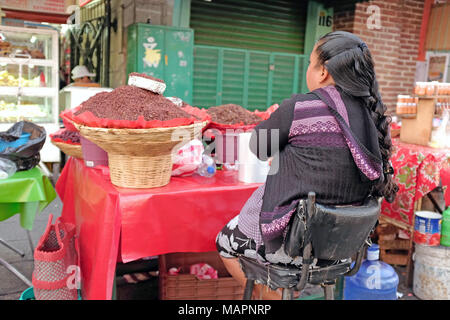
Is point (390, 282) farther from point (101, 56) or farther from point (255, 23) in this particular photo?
point (101, 56)

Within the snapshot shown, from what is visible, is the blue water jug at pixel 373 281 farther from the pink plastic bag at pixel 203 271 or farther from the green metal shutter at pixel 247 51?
the green metal shutter at pixel 247 51

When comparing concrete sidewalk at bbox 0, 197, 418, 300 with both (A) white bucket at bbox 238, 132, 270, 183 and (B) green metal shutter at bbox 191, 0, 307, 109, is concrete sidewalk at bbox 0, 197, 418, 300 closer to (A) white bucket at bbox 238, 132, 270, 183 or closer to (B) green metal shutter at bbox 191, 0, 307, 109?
(A) white bucket at bbox 238, 132, 270, 183

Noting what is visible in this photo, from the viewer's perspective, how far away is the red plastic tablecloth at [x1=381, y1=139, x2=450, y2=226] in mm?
3182

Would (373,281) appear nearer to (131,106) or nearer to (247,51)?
(131,106)

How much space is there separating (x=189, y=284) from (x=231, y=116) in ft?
3.50

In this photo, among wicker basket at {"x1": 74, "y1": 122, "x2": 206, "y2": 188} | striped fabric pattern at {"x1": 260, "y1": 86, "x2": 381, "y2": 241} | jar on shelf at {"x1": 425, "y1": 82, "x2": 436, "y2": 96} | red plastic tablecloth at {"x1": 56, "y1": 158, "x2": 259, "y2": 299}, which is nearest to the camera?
striped fabric pattern at {"x1": 260, "y1": 86, "x2": 381, "y2": 241}

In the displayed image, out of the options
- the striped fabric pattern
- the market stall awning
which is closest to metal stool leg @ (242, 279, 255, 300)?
the striped fabric pattern

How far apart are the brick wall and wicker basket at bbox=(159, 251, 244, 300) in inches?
200

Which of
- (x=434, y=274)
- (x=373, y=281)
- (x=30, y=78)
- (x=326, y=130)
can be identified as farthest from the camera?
(x=30, y=78)

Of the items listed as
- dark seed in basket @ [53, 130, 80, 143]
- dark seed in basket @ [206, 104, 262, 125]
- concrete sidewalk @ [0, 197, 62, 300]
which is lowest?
concrete sidewalk @ [0, 197, 62, 300]

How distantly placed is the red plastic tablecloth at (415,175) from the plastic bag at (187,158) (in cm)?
191

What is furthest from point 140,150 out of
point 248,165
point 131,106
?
point 248,165

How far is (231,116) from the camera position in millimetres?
2477
